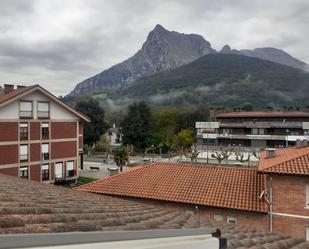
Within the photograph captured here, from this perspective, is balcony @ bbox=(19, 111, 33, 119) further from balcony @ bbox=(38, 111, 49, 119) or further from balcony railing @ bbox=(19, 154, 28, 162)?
balcony railing @ bbox=(19, 154, 28, 162)

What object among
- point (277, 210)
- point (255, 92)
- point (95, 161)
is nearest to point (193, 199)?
point (277, 210)

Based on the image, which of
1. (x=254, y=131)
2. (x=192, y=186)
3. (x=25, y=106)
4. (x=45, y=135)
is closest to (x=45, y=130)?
(x=45, y=135)

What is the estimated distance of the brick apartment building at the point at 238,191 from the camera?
15.4 meters

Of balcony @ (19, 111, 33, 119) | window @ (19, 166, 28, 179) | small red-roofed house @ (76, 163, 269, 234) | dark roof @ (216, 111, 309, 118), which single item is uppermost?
dark roof @ (216, 111, 309, 118)

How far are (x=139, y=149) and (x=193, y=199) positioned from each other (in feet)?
156

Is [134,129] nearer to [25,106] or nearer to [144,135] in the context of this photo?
[144,135]

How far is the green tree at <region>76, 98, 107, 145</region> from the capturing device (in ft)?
205

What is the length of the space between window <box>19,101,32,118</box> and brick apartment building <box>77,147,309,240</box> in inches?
618

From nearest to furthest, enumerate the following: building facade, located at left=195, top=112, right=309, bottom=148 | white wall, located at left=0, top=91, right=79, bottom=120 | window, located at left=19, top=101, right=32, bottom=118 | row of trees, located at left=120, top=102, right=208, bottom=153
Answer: white wall, located at left=0, top=91, right=79, bottom=120 → window, located at left=19, top=101, right=32, bottom=118 → row of trees, located at left=120, top=102, right=208, bottom=153 → building facade, located at left=195, top=112, right=309, bottom=148

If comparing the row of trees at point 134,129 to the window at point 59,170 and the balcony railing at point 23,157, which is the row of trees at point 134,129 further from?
the balcony railing at point 23,157

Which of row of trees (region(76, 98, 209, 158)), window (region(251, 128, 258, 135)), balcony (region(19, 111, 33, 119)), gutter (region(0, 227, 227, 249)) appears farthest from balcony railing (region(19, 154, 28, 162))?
window (region(251, 128, 258, 135))

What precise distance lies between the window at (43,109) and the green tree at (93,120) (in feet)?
90.8

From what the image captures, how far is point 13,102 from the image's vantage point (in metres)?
30.9

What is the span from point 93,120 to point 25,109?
30.9 meters
